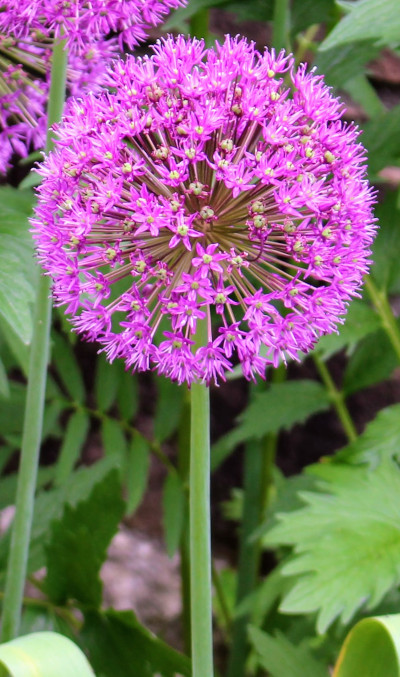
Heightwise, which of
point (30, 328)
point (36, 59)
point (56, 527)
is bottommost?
point (56, 527)

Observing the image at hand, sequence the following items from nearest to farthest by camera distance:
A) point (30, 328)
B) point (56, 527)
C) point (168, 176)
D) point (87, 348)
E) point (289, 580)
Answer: point (168, 176)
point (30, 328)
point (56, 527)
point (289, 580)
point (87, 348)

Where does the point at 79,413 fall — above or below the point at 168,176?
below

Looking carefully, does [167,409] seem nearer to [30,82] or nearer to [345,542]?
[345,542]

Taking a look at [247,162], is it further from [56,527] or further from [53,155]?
[56,527]

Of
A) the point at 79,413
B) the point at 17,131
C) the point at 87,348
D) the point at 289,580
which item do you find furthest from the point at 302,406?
the point at 87,348

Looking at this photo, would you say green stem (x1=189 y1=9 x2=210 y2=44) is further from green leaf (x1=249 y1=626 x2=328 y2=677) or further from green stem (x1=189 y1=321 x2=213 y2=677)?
green leaf (x1=249 y1=626 x2=328 y2=677)

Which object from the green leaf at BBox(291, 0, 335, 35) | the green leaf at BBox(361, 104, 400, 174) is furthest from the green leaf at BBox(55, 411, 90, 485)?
the green leaf at BBox(291, 0, 335, 35)
